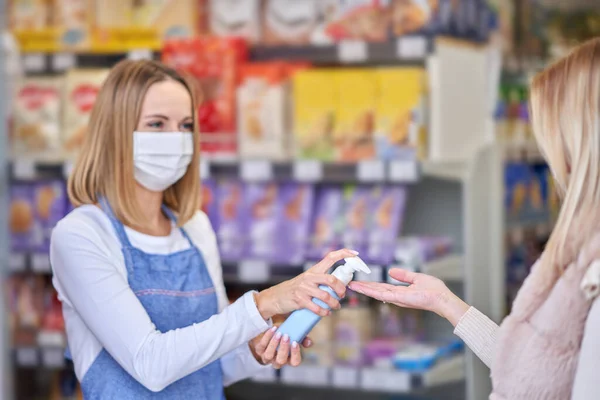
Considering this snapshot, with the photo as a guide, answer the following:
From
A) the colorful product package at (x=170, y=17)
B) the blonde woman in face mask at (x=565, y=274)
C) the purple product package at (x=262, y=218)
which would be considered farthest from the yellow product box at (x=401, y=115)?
the blonde woman in face mask at (x=565, y=274)

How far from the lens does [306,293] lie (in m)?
1.97

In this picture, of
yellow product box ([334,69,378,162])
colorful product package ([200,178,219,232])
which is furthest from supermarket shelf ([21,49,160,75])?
yellow product box ([334,69,378,162])

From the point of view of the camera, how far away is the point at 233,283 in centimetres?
430

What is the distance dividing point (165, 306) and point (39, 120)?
2.30 m

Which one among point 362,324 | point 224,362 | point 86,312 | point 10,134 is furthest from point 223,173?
point 86,312

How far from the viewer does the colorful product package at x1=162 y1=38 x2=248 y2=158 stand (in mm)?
3953

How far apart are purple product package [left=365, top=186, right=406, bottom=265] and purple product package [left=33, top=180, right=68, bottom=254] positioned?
4.46ft

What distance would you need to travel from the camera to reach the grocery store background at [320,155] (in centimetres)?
372

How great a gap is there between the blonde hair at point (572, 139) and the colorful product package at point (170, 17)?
2733mm

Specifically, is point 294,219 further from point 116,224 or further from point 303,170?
point 116,224

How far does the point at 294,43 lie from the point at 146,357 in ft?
7.29

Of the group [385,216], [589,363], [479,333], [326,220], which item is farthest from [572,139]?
[326,220]

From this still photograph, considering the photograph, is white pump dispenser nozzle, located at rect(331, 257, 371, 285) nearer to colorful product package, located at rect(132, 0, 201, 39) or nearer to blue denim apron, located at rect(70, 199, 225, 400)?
blue denim apron, located at rect(70, 199, 225, 400)

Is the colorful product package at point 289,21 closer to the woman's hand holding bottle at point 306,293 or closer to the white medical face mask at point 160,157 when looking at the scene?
the white medical face mask at point 160,157
